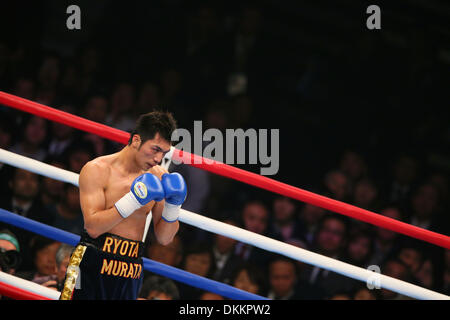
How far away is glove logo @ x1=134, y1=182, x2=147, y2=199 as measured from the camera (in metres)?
1.79

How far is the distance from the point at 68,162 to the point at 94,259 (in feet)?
5.38

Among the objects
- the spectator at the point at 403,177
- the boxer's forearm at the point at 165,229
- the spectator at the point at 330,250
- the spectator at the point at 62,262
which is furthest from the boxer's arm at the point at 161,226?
the spectator at the point at 403,177

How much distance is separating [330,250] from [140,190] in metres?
2.14

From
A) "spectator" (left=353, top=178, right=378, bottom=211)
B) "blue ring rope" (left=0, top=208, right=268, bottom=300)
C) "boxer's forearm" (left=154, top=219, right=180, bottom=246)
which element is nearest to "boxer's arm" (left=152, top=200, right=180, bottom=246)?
"boxer's forearm" (left=154, top=219, right=180, bottom=246)

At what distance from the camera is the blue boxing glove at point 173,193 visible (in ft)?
6.11

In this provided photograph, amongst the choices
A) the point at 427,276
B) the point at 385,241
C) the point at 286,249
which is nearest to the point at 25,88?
the point at 286,249

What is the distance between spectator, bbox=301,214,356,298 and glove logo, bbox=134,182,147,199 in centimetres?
191

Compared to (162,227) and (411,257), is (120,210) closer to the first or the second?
(162,227)

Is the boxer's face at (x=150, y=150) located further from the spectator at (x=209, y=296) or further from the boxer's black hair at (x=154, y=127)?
the spectator at (x=209, y=296)

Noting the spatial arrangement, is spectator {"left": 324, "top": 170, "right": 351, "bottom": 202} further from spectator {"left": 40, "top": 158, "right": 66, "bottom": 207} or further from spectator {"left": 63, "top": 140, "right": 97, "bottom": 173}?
spectator {"left": 40, "top": 158, "right": 66, "bottom": 207}

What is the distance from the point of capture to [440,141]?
481 cm
